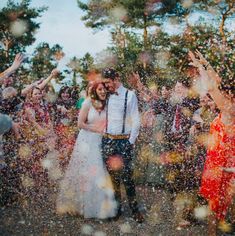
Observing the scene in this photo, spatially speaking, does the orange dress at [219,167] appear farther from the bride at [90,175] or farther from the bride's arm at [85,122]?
the bride's arm at [85,122]

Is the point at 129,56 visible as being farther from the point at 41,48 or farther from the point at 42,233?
the point at 42,233

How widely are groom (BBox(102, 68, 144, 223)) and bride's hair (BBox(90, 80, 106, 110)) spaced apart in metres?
0.10

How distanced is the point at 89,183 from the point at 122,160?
0.53 m

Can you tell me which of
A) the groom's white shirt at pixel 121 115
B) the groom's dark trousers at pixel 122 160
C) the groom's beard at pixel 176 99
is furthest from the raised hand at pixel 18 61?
the groom's beard at pixel 176 99

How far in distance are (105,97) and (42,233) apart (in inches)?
74.8

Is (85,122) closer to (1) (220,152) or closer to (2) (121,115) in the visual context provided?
(2) (121,115)

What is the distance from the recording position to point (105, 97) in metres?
5.79

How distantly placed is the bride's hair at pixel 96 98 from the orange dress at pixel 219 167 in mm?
1545

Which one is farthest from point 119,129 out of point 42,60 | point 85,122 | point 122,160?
point 42,60

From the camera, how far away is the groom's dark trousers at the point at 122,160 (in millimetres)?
5629

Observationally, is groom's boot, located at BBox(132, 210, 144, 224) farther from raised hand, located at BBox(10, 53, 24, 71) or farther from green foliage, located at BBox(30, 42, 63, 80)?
green foliage, located at BBox(30, 42, 63, 80)

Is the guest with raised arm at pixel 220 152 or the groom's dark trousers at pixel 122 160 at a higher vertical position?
the guest with raised arm at pixel 220 152

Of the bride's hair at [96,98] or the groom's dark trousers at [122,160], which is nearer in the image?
the groom's dark trousers at [122,160]

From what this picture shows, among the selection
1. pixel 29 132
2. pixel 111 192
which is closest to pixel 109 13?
pixel 29 132
